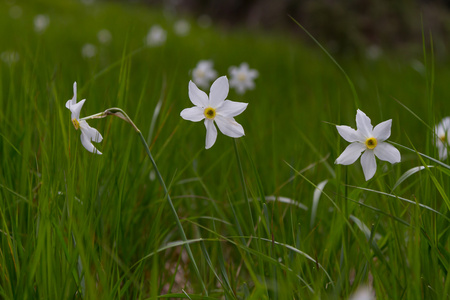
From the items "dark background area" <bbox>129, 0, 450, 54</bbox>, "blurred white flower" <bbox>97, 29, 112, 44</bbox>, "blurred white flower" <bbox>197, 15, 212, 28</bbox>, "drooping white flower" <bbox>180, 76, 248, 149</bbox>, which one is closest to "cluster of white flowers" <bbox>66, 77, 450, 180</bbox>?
"drooping white flower" <bbox>180, 76, 248, 149</bbox>

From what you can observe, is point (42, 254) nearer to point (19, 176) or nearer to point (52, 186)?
point (52, 186)

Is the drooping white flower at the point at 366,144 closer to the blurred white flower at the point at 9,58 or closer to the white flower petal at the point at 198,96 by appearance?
the white flower petal at the point at 198,96

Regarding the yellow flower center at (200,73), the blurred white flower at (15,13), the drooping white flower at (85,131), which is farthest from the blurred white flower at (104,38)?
the drooping white flower at (85,131)

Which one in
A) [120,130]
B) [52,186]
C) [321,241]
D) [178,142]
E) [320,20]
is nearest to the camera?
[52,186]

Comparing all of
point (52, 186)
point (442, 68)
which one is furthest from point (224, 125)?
point (442, 68)

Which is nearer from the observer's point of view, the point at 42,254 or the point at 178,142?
the point at 42,254

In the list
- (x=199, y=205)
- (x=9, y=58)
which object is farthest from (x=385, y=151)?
(x=9, y=58)

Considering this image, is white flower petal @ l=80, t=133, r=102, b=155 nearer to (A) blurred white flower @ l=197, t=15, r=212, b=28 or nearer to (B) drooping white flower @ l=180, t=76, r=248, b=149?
(B) drooping white flower @ l=180, t=76, r=248, b=149

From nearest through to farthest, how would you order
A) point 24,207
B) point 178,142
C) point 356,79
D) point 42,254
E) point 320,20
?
1. point 42,254
2. point 24,207
3. point 178,142
4. point 356,79
5. point 320,20
